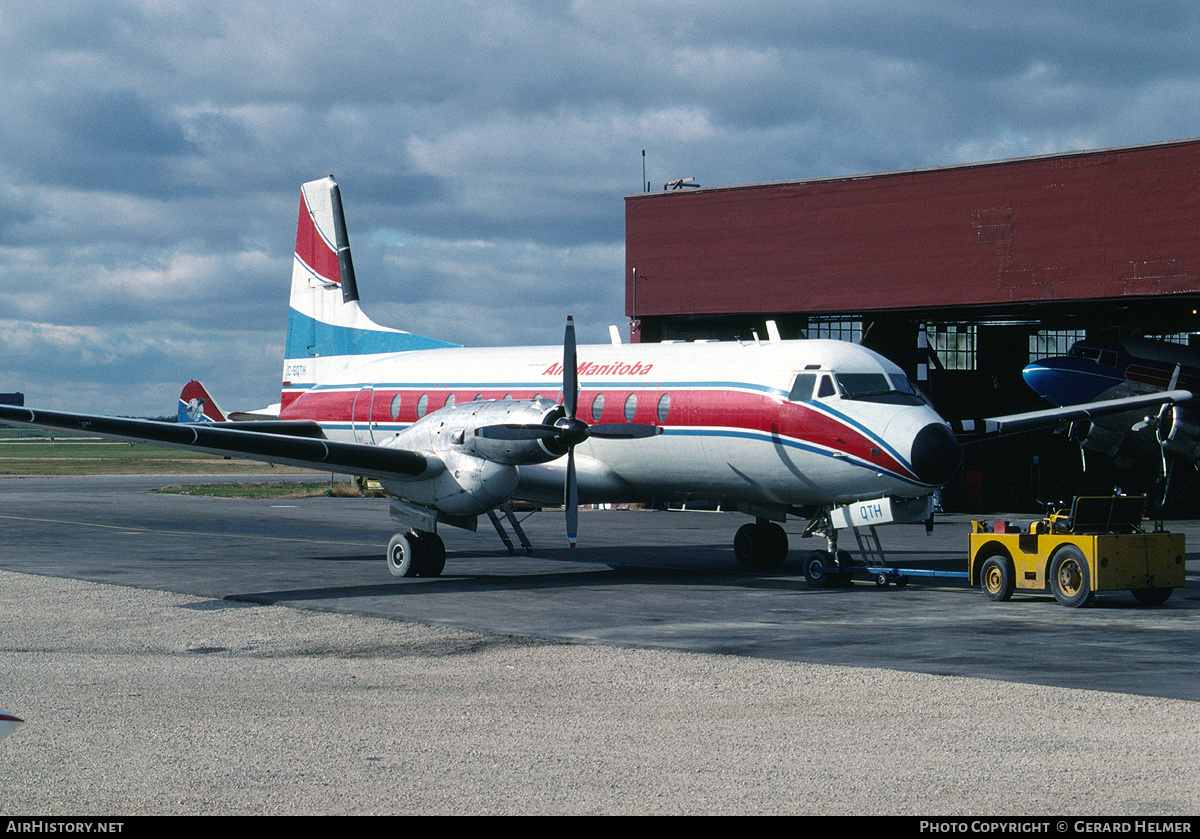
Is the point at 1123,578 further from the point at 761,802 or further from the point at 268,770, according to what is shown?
the point at 268,770

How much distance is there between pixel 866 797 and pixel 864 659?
17.6 ft

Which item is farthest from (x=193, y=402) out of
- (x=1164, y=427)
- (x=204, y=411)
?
(x=1164, y=427)

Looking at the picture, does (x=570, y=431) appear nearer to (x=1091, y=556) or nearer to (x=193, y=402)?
(x=1091, y=556)

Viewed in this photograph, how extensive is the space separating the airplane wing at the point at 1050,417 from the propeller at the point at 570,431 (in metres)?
7.51

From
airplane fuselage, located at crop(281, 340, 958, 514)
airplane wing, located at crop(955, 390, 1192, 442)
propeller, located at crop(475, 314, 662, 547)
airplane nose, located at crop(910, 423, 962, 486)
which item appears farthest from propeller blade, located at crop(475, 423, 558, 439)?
airplane wing, located at crop(955, 390, 1192, 442)

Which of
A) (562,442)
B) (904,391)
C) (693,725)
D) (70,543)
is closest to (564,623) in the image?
→ (562,442)

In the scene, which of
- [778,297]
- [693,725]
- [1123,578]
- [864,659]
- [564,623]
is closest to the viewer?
[693,725]

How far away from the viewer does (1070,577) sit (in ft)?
55.8

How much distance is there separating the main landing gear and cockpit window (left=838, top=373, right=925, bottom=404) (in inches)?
289

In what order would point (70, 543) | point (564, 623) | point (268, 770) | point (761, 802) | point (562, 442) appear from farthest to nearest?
point (70, 543) → point (562, 442) → point (564, 623) → point (268, 770) → point (761, 802)

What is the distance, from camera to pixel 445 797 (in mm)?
7500

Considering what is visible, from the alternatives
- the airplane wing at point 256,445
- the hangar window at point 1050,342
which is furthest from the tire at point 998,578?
the hangar window at point 1050,342

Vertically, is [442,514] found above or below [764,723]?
above

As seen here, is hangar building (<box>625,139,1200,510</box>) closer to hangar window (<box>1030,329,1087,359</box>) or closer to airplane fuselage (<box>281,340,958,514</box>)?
hangar window (<box>1030,329,1087,359</box>)
